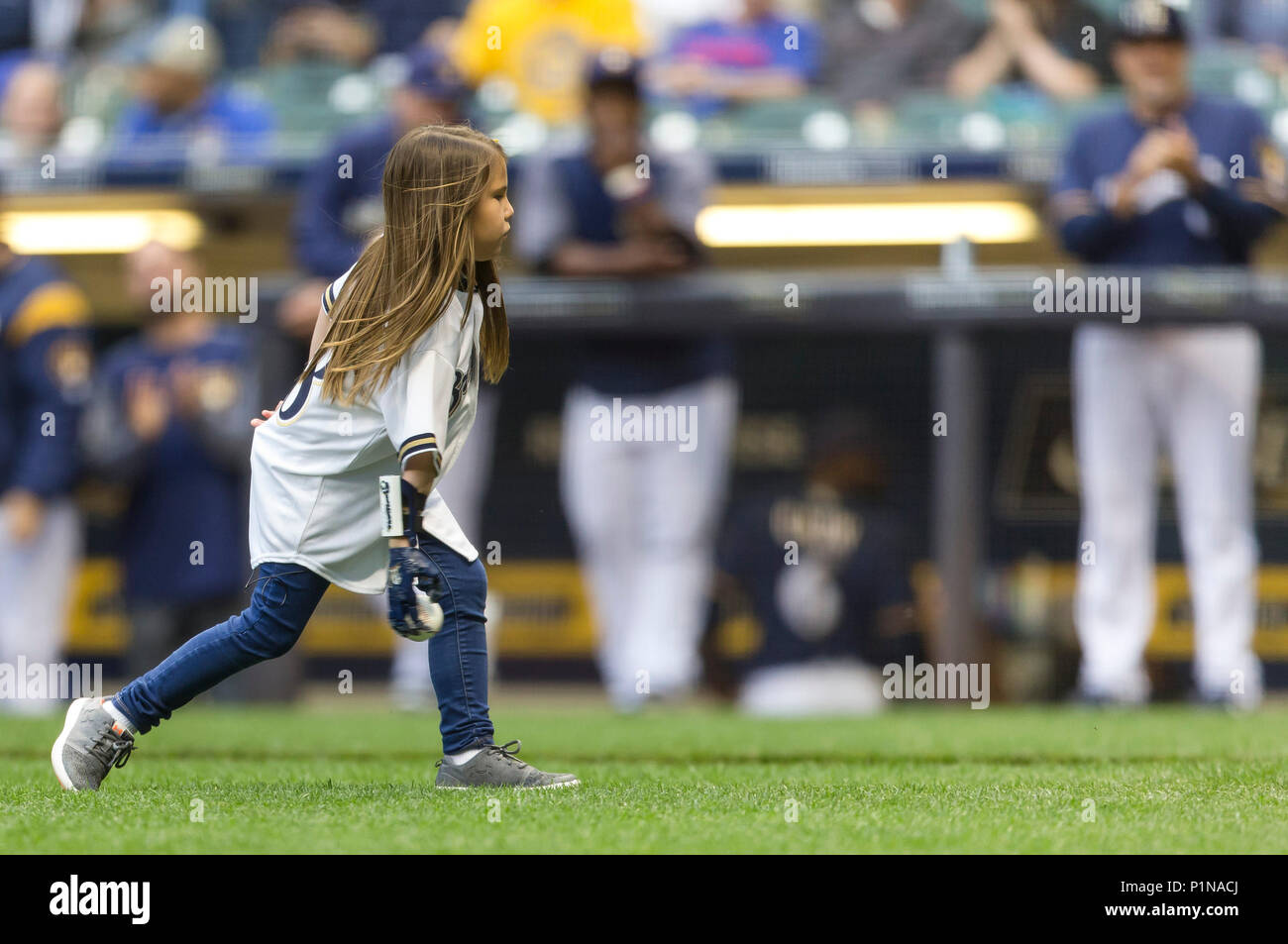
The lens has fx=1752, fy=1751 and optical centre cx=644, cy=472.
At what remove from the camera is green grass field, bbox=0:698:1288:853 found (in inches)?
105

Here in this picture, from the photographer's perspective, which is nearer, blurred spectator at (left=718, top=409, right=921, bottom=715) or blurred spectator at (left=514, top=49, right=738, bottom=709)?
blurred spectator at (left=514, top=49, right=738, bottom=709)

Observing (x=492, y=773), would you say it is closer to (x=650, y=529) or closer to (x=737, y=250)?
(x=650, y=529)

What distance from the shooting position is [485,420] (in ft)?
21.1

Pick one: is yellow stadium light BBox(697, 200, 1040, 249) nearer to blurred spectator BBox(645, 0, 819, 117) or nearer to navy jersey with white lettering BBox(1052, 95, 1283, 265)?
blurred spectator BBox(645, 0, 819, 117)

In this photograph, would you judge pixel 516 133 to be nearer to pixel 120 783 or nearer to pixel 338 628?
pixel 338 628

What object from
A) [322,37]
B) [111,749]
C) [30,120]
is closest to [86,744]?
[111,749]

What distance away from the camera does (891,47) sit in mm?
8922

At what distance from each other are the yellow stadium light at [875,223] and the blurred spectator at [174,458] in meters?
2.29

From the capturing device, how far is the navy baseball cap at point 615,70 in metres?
6.11

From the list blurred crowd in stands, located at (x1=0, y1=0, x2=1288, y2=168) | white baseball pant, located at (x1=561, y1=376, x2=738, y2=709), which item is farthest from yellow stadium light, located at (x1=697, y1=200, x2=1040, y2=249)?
white baseball pant, located at (x1=561, y1=376, x2=738, y2=709)

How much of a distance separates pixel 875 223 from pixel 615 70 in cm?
205

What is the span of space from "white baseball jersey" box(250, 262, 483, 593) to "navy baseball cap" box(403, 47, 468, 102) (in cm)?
296
